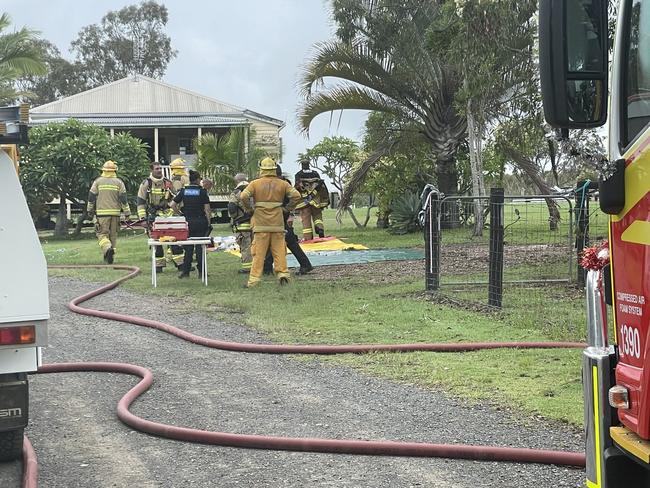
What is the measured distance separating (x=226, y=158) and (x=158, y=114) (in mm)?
12732

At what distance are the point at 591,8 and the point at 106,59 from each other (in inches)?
2145

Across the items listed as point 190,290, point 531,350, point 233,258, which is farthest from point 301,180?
point 531,350

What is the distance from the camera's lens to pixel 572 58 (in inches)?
114

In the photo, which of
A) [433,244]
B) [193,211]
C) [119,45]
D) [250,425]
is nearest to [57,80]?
[119,45]

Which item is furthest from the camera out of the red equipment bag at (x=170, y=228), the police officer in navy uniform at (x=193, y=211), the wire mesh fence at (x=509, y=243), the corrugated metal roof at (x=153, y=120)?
the corrugated metal roof at (x=153, y=120)

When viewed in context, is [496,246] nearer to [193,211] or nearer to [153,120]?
[193,211]

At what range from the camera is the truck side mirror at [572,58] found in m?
2.85

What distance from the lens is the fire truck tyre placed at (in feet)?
16.2

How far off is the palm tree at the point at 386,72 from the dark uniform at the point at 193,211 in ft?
17.0

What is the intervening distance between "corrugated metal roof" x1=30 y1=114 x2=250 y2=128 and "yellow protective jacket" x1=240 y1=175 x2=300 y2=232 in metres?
21.4

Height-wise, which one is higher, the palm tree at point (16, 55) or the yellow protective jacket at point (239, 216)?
the palm tree at point (16, 55)

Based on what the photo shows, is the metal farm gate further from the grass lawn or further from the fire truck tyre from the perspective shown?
the fire truck tyre

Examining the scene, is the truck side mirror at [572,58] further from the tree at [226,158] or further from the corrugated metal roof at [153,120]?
the corrugated metal roof at [153,120]

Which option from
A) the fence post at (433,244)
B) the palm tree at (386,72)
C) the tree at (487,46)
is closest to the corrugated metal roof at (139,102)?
the palm tree at (386,72)
